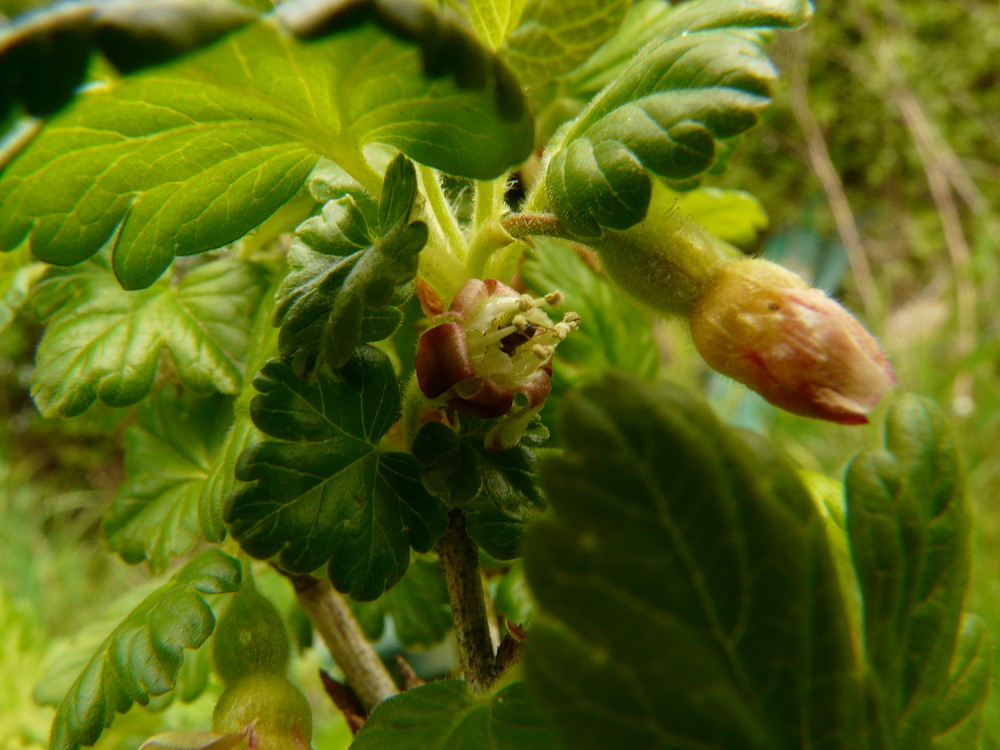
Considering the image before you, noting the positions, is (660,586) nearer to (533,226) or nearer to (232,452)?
(533,226)

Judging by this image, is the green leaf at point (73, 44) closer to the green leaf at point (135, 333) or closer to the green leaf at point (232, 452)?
the green leaf at point (232, 452)

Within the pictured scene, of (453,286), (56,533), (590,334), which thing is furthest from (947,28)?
(56,533)

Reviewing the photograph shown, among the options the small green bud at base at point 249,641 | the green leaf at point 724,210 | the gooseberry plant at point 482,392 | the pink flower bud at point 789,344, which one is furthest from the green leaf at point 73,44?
the green leaf at point 724,210

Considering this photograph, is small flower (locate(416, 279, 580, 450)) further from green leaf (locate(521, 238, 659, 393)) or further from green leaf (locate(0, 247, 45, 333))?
green leaf (locate(0, 247, 45, 333))

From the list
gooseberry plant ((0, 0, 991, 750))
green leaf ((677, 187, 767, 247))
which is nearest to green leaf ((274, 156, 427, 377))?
gooseberry plant ((0, 0, 991, 750))

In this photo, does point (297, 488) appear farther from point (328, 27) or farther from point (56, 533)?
point (56, 533)

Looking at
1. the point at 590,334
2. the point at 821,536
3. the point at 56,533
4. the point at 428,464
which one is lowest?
the point at 56,533
